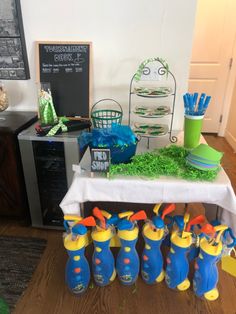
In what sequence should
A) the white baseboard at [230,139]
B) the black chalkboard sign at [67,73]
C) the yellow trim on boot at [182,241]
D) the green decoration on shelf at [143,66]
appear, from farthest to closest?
the white baseboard at [230,139]
the black chalkboard sign at [67,73]
the green decoration on shelf at [143,66]
the yellow trim on boot at [182,241]

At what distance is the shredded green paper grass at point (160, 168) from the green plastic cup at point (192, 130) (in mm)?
134

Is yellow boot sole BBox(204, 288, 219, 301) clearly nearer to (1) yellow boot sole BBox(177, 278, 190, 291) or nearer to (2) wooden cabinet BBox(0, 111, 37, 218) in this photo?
(1) yellow boot sole BBox(177, 278, 190, 291)

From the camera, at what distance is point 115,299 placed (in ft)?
4.27

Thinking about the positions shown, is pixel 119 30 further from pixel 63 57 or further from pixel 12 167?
pixel 12 167

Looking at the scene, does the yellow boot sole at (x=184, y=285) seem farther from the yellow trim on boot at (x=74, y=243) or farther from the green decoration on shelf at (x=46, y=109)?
the green decoration on shelf at (x=46, y=109)

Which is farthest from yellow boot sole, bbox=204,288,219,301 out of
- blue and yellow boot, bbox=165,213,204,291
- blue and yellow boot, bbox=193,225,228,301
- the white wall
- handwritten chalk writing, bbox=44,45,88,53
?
handwritten chalk writing, bbox=44,45,88,53

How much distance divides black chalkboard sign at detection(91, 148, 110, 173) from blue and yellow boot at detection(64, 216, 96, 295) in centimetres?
26

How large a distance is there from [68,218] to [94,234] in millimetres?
158

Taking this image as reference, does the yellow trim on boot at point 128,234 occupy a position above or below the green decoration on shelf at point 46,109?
below

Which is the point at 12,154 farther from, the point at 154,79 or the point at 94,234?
the point at 154,79

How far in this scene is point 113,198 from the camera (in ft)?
3.82

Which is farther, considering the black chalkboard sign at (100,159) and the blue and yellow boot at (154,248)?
the blue and yellow boot at (154,248)

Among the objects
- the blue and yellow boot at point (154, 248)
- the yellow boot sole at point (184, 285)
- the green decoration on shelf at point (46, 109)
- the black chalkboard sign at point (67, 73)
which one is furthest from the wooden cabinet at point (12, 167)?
the yellow boot sole at point (184, 285)

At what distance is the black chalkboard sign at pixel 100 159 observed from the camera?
1102 mm
